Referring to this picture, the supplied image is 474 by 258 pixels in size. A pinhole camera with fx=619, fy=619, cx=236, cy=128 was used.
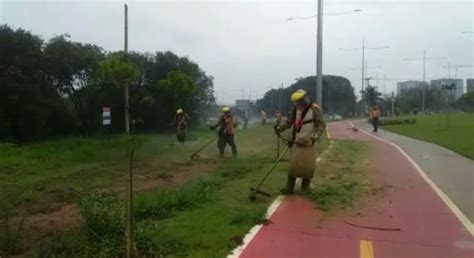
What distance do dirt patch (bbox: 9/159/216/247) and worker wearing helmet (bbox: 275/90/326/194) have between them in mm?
2796

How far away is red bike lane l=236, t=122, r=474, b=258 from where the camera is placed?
700 cm

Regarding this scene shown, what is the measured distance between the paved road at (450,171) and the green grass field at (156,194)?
164 cm

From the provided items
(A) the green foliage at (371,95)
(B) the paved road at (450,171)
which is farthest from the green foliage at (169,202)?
(A) the green foliage at (371,95)

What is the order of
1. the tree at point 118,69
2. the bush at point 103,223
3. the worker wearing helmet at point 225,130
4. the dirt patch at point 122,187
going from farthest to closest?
the worker wearing helmet at point 225,130 → the dirt patch at point 122,187 → the bush at point 103,223 → the tree at point 118,69

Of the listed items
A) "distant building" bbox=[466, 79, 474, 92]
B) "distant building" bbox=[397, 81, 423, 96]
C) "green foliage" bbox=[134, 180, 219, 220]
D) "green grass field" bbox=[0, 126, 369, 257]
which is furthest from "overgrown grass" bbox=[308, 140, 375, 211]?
"distant building" bbox=[397, 81, 423, 96]

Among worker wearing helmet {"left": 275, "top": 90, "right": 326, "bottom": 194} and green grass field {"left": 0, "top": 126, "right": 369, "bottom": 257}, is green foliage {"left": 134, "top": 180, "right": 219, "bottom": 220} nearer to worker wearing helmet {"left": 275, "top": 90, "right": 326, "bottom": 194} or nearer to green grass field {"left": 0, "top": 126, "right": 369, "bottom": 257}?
green grass field {"left": 0, "top": 126, "right": 369, "bottom": 257}

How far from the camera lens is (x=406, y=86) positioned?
117500mm

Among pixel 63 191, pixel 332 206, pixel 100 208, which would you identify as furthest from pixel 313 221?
pixel 63 191

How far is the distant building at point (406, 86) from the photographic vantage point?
112 metres

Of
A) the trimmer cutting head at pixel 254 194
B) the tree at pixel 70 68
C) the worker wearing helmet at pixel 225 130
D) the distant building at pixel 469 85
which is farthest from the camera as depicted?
the distant building at pixel 469 85

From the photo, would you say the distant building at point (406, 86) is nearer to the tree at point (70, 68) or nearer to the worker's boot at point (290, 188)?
the tree at point (70, 68)

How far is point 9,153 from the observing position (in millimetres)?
18734

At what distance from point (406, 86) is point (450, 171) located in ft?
350

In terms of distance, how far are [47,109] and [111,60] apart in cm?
2785
